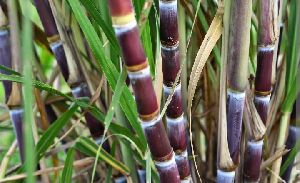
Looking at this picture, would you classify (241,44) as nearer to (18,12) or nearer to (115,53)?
(115,53)

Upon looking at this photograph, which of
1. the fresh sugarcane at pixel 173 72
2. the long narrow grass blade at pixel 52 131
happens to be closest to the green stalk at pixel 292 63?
the fresh sugarcane at pixel 173 72

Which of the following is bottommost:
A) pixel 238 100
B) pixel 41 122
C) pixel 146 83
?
pixel 41 122

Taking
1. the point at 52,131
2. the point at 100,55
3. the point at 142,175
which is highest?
the point at 100,55

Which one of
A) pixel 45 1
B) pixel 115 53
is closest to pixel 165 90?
pixel 115 53

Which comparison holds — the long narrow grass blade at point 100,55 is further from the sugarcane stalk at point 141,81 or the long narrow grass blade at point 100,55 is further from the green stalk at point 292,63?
the green stalk at point 292,63

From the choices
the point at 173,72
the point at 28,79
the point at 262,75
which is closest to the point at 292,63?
the point at 262,75

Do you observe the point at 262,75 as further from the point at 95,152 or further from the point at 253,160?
the point at 95,152

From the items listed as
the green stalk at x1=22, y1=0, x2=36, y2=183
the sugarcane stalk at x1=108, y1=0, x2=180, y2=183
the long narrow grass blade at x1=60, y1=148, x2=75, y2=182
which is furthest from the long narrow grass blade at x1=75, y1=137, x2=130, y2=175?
the green stalk at x1=22, y1=0, x2=36, y2=183
